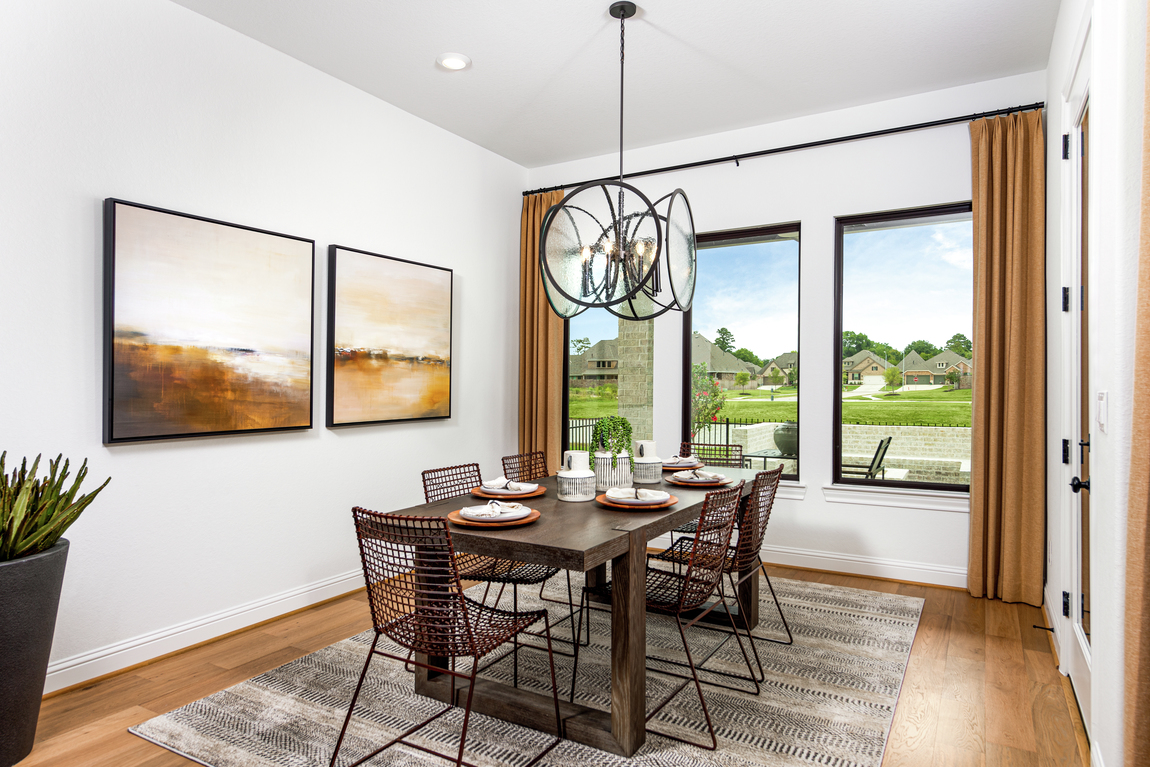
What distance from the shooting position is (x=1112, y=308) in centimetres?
176

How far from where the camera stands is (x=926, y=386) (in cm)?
419

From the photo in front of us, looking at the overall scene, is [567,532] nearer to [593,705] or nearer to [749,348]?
A: [593,705]

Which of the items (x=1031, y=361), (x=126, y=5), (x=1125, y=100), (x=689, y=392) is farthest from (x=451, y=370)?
(x=1125, y=100)

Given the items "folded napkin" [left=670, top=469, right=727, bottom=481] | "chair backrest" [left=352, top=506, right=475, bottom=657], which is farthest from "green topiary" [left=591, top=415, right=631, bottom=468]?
"chair backrest" [left=352, top=506, right=475, bottom=657]

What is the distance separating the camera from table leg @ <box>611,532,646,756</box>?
220 centimetres

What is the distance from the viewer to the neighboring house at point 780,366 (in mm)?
4613

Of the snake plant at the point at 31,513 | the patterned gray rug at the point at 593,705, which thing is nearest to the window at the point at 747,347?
the patterned gray rug at the point at 593,705

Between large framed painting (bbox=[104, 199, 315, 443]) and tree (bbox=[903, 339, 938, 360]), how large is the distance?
3.58 meters

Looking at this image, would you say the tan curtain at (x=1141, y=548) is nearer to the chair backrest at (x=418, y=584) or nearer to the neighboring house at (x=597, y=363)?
the chair backrest at (x=418, y=584)

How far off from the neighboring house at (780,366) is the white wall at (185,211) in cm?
233

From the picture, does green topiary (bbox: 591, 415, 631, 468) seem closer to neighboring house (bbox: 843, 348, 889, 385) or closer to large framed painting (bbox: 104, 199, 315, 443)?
large framed painting (bbox: 104, 199, 315, 443)

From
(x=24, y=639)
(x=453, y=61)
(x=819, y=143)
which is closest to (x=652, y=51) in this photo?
(x=453, y=61)

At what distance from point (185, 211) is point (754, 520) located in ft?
9.45

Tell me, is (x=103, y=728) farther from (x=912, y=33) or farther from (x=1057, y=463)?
(x=912, y=33)
